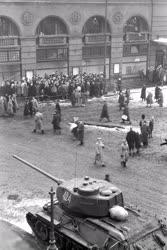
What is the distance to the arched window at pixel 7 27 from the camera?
110 ft

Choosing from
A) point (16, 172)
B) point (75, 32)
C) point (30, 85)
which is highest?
point (75, 32)

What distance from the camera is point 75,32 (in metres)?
36.9

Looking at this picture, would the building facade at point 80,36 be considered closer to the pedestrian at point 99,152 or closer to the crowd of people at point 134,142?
the crowd of people at point 134,142

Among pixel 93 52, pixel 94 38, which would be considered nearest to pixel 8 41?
pixel 94 38

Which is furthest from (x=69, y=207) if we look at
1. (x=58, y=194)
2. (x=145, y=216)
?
(x=145, y=216)

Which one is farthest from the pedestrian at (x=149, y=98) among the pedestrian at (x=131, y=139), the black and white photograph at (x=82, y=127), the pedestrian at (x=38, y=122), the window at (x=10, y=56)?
the window at (x=10, y=56)

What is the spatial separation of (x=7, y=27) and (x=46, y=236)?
77.3ft

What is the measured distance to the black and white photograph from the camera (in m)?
12.6

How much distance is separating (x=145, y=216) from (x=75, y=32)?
26557mm

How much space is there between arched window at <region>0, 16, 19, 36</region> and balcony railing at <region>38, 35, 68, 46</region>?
6.72 ft

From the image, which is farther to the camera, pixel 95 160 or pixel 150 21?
pixel 150 21

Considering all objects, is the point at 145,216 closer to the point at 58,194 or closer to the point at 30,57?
the point at 58,194

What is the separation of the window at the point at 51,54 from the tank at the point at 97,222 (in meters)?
23.7

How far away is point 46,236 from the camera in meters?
13.6
